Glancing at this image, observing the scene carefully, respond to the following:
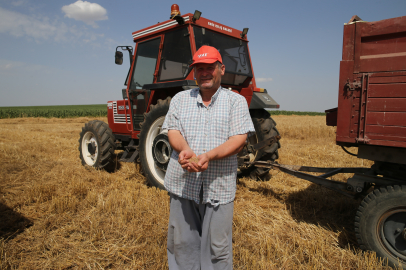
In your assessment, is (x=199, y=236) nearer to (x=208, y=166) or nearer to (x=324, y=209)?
(x=208, y=166)

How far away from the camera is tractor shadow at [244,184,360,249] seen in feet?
9.06

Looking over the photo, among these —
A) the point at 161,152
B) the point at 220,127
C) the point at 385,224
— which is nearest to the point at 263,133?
the point at 161,152

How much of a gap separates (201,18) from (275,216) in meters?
2.97

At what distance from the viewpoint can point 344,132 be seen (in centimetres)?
239

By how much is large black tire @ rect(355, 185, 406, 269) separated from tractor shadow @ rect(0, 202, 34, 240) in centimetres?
329

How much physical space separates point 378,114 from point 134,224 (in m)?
2.55

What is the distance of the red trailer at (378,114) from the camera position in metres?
2.12

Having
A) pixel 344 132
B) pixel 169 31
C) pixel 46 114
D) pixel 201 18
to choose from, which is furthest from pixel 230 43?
pixel 46 114

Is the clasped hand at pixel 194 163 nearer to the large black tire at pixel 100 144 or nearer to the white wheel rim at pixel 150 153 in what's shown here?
the white wheel rim at pixel 150 153

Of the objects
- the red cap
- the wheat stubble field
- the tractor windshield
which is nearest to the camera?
the red cap

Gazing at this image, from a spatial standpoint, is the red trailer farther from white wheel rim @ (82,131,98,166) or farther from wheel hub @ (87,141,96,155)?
white wheel rim @ (82,131,98,166)

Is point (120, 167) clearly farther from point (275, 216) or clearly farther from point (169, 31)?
point (275, 216)

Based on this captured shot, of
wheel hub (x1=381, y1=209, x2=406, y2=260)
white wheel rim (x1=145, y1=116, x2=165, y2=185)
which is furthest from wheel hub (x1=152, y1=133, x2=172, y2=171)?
wheel hub (x1=381, y1=209, x2=406, y2=260)

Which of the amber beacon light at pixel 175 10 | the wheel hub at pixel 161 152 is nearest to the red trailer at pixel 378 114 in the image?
the wheel hub at pixel 161 152
